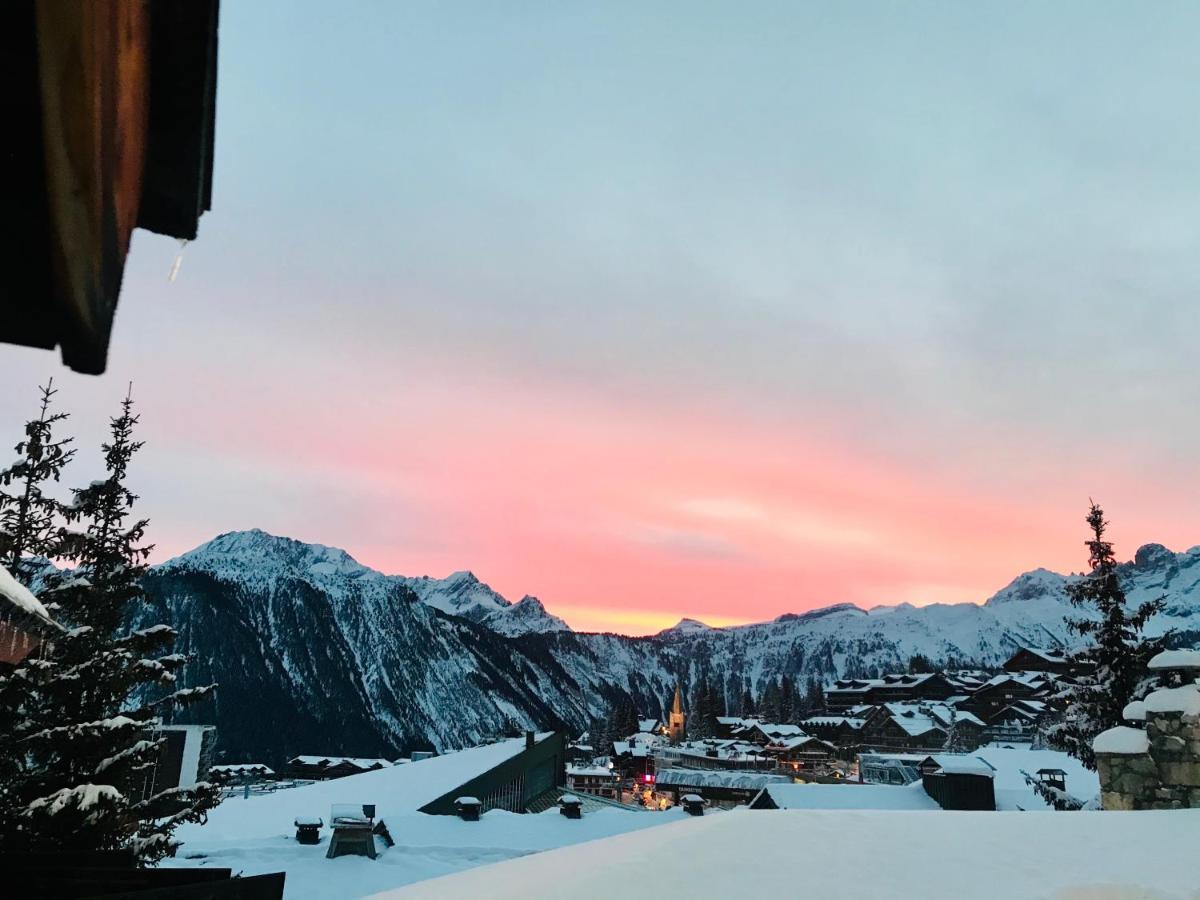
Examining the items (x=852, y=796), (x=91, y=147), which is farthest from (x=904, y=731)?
(x=91, y=147)

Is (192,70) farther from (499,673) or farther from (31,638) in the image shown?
(499,673)

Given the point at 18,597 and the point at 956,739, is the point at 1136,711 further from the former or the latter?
the point at 956,739

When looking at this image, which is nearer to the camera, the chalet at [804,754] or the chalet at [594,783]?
the chalet at [594,783]

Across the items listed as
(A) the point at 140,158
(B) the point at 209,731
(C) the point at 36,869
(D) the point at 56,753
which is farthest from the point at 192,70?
(B) the point at 209,731

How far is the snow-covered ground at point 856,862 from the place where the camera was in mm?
5113

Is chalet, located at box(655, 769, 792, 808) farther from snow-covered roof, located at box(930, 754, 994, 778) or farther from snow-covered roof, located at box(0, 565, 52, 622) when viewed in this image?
snow-covered roof, located at box(0, 565, 52, 622)

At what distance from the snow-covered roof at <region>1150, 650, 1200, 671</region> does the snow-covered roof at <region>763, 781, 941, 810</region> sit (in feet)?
60.2

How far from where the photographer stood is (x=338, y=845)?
1572 cm

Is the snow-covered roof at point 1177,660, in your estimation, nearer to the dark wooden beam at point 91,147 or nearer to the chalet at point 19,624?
the chalet at point 19,624

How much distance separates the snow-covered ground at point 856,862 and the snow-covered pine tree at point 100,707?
8859 millimetres

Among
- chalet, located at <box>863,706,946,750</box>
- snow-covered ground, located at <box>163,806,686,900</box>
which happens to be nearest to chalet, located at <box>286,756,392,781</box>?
chalet, located at <box>863,706,946,750</box>

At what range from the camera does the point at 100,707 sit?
1313 centimetres

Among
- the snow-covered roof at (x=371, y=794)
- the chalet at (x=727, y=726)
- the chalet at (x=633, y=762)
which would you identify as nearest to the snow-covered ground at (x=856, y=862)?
the snow-covered roof at (x=371, y=794)

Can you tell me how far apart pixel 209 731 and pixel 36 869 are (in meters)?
30.8
